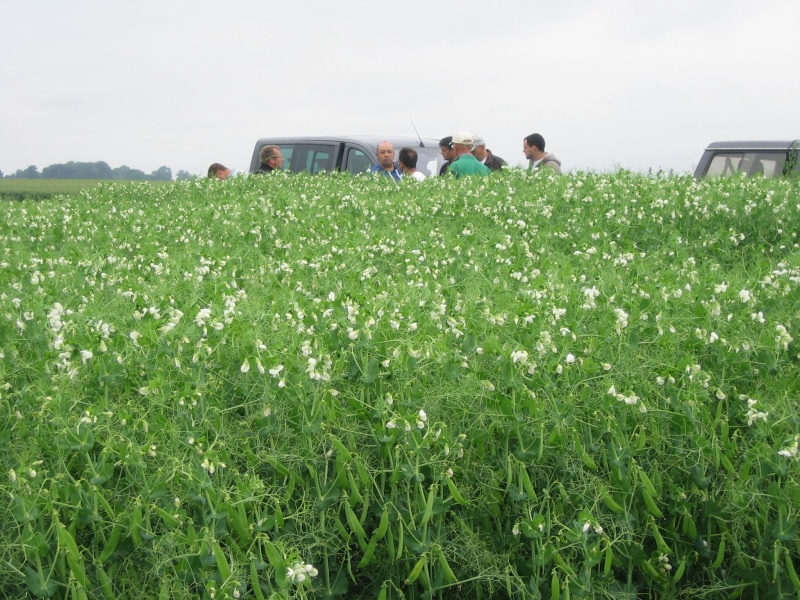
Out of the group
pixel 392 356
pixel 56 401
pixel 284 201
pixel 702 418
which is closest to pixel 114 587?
pixel 56 401

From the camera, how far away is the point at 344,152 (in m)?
15.9

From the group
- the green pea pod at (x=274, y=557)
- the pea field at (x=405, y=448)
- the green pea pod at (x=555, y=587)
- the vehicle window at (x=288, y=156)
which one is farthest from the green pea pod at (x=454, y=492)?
the vehicle window at (x=288, y=156)

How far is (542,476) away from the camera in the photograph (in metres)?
3.76

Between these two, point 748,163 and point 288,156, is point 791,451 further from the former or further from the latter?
point 288,156

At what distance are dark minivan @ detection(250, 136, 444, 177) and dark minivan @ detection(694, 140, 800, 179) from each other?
470 centimetres

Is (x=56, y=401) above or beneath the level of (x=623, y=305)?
beneath

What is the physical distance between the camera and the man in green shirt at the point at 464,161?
493 inches

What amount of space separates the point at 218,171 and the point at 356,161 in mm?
2449

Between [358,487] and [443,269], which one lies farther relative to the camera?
[443,269]

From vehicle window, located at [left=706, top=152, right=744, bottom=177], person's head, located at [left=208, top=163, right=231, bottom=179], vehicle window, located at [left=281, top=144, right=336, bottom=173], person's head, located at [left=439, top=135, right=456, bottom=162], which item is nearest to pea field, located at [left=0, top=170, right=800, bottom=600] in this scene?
person's head, located at [left=439, top=135, right=456, bottom=162]

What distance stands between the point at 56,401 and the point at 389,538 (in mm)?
1467

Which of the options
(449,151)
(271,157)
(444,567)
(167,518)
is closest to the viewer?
(167,518)

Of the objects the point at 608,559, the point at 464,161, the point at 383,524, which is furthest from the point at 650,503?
the point at 464,161

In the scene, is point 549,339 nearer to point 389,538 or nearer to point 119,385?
point 389,538
